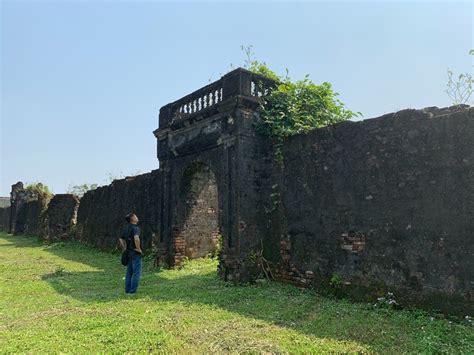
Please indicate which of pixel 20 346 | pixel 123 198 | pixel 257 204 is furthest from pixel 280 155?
pixel 123 198

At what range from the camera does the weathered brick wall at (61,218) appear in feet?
61.4

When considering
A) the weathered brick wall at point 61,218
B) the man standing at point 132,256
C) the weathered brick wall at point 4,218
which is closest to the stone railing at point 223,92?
the man standing at point 132,256

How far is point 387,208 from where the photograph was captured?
231 inches

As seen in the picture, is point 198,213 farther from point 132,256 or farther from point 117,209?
point 117,209

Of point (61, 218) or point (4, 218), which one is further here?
point (4, 218)

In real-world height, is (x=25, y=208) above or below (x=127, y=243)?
above

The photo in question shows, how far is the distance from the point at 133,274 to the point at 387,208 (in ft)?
16.3

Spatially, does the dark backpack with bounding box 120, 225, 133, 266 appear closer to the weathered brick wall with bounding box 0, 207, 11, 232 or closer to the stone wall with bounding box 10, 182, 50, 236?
the stone wall with bounding box 10, 182, 50, 236

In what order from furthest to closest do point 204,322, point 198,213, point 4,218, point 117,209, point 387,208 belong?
point 4,218, point 117,209, point 198,213, point 387,208, point 204,322

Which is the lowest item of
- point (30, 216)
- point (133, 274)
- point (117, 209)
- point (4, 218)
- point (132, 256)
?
point (133, 274)

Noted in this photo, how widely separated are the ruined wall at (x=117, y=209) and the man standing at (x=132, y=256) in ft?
10.8

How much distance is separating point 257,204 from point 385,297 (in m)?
3.43

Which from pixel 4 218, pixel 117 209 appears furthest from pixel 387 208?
pixel 4 218

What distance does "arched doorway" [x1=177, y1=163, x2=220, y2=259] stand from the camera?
10383mm
